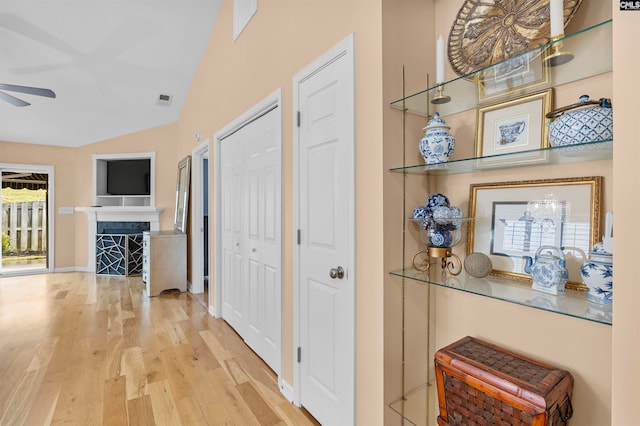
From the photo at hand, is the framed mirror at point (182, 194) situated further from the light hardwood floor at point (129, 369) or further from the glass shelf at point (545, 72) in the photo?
the glass shelf at point (545, 72)

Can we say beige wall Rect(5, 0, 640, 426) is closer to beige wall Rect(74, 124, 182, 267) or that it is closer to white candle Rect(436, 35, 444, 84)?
white candle Rect(436, 35, 444, 84)

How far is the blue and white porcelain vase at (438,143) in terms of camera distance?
123cm

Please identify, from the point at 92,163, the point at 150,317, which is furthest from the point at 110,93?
the point at 150,317

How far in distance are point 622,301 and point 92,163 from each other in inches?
286

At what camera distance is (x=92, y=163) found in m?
5.81

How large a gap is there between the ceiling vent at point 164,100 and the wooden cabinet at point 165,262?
2.08 m

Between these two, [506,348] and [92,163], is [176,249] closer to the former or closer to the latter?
[92,163]

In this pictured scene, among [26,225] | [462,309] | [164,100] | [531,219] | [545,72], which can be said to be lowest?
[462,309]

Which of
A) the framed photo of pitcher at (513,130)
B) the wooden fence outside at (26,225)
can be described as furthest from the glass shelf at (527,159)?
the wooden fence outside at (26,225)

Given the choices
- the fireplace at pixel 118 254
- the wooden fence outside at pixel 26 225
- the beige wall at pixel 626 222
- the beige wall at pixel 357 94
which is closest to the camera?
the beige wall at pixel 626 222

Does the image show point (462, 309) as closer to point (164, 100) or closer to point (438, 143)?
point (438, 143)

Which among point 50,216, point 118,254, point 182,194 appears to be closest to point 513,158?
point 182,194

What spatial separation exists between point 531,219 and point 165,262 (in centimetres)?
453

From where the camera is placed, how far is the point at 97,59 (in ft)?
11.9
